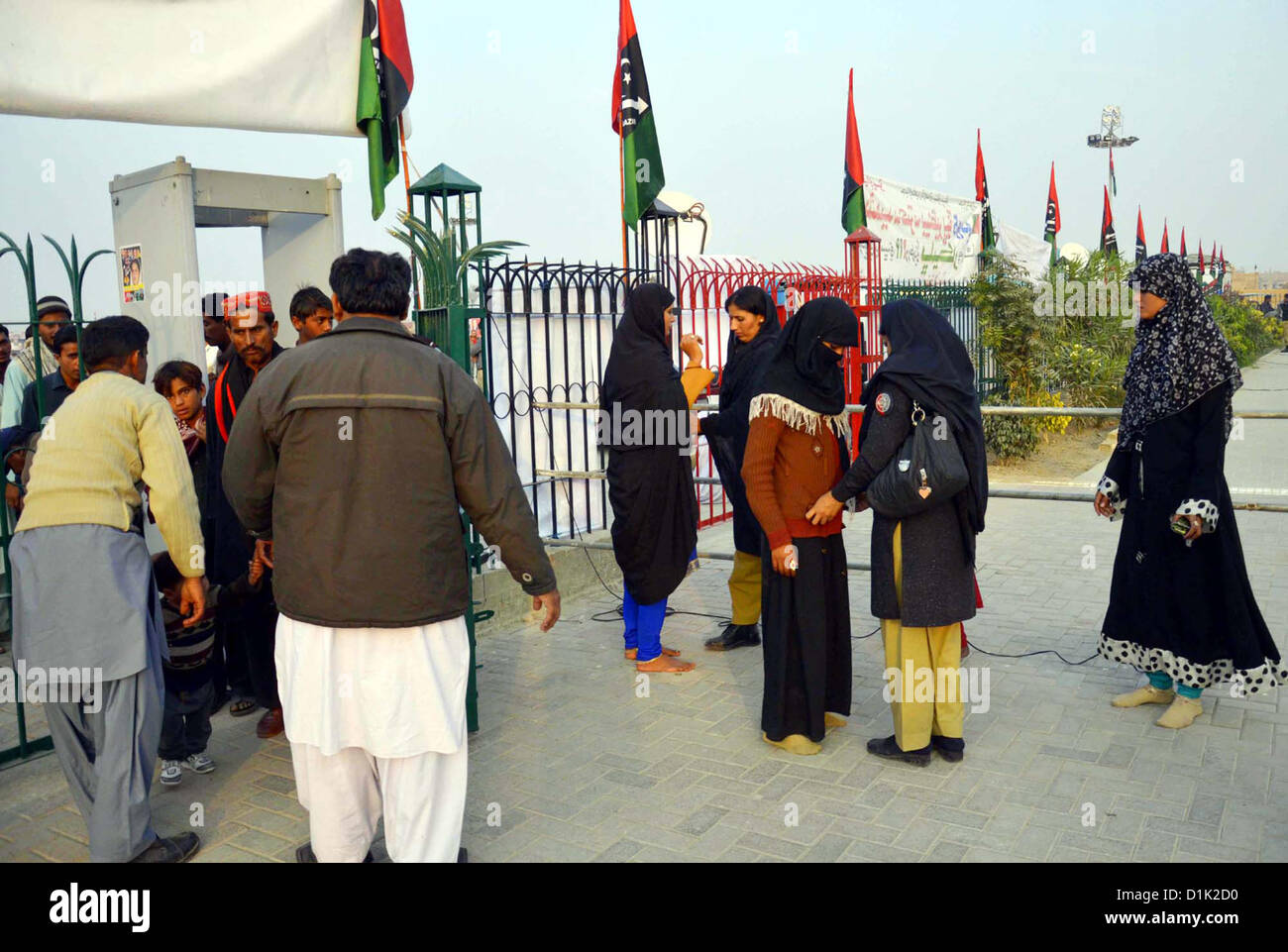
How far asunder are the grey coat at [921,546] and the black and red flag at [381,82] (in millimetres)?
2763

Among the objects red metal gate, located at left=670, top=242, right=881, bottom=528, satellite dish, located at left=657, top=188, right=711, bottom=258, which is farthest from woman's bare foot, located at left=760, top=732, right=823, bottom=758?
Result: satellite dish, located at left=657, top=188, right=711, bottom=258

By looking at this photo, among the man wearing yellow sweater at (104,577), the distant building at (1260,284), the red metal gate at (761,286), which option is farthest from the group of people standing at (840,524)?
the distant building at (1260,284)

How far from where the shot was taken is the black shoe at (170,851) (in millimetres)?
3141

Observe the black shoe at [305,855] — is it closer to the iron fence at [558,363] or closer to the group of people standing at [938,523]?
the group of people standing at [938,523]

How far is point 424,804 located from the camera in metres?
2.79

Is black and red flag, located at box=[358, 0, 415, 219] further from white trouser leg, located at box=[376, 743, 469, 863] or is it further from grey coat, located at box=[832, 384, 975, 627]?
white trouser leg, located at box=[376, 743, 469, 863]

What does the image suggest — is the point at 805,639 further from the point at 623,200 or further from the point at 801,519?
the point at 623,200

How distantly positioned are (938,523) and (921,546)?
100 mm

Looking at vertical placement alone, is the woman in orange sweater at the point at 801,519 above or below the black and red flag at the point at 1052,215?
below

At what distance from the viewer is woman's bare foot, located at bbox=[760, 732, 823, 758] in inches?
152

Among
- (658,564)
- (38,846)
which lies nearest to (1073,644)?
(658,564)

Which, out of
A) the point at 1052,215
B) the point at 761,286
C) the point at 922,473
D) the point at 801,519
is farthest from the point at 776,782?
the point at 1052,215

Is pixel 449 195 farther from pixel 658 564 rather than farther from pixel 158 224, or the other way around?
pixel 658 564

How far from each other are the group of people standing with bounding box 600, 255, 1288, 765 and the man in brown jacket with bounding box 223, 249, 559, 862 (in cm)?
130
